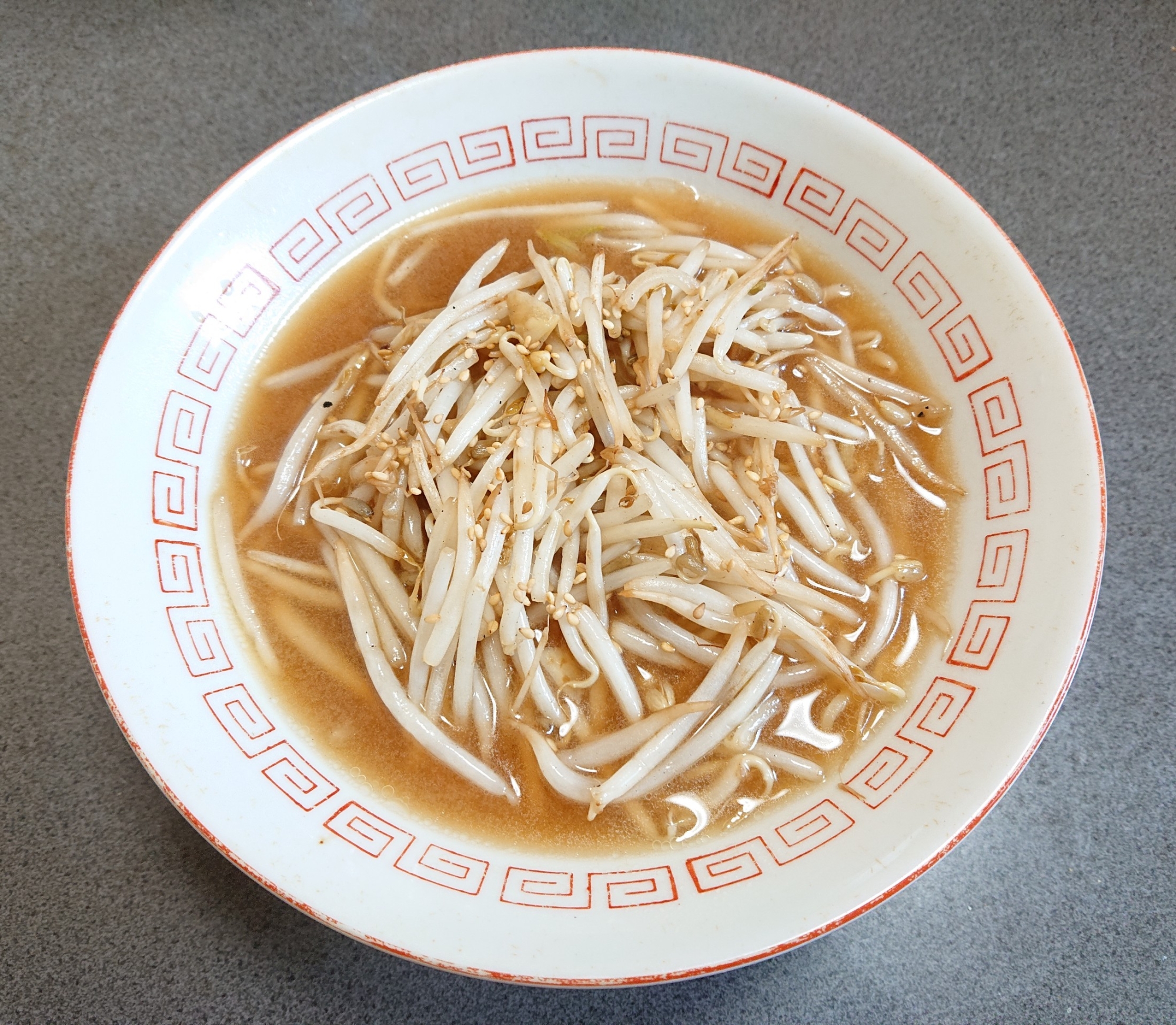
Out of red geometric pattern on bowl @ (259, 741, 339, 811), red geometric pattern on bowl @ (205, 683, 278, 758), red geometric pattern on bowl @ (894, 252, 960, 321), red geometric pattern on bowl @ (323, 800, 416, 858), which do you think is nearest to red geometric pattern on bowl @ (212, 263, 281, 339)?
red geometric pattern on bowl @ (205, 683, 278, 758)

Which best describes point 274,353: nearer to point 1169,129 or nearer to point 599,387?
point 599,387

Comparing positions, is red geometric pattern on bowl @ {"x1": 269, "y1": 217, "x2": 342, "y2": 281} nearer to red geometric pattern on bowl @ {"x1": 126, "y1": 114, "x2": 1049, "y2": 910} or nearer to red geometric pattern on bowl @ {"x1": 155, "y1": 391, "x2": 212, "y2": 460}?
red geometric pattern on bowl @ {"x1": 126, "y1": 114, "x2": 1049, "y2": 910}

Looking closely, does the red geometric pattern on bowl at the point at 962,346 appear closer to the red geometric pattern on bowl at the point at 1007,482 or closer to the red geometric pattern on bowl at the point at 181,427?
the red geometric pattern on bowl at the point at 1007,482

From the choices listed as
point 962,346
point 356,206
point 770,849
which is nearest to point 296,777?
point 770,849

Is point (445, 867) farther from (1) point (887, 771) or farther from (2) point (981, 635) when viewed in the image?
(2) point (981, 635)

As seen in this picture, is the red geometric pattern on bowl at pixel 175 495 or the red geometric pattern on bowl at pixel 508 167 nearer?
the red geometric pattern on bowl at pixel 508 167

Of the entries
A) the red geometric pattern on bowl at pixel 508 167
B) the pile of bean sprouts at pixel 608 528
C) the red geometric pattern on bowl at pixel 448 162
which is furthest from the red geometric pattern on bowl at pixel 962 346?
the red geometric pattern on bowl at pixel 448 162
